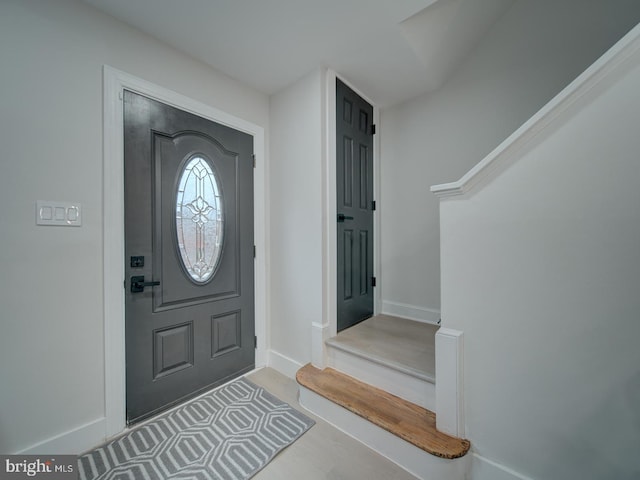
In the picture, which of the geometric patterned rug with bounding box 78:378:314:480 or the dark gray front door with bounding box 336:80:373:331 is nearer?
the geometric patterned rug with bounding box 78:378:314:480

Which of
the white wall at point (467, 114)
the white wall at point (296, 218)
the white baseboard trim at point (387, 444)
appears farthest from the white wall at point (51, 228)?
the white wall at point (467, 114)

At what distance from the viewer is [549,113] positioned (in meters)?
0.99

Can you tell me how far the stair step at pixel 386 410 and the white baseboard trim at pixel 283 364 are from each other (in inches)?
8.3

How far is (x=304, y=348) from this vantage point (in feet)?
6.64

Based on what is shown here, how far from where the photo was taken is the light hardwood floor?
125 centimetres

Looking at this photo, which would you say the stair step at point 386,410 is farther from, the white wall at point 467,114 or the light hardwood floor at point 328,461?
the white wall at point 467,114

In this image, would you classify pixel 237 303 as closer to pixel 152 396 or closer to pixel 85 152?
pixel 152 396

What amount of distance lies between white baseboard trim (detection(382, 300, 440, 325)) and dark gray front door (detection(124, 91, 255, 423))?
4.53 ft

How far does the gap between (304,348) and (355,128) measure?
2.00m

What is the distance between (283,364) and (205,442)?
2.69ft

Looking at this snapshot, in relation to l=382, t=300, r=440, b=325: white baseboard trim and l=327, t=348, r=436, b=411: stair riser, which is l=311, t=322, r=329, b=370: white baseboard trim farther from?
l=382, t=300, r=440, b=325: white baseboard trim

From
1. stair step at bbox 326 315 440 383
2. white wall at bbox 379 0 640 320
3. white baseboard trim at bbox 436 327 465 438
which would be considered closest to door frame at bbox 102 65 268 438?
stair step at bbox 326 315 440 383

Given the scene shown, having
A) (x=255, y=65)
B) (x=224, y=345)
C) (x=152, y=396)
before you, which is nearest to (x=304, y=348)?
(x=224, y=345)

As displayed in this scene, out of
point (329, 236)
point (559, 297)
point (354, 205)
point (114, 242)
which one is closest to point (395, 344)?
point (329, 236)
